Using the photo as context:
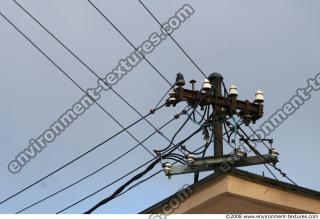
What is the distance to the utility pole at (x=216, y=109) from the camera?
1161 centimetres

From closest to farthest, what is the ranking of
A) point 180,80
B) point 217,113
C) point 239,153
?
point 239,153
point 180,80
point 217,113

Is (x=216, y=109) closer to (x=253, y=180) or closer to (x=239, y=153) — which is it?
(x=239, y=153)

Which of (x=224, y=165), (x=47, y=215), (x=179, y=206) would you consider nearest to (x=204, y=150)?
(x=224, y=165)

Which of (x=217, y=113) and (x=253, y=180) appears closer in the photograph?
(x=253, y=180)

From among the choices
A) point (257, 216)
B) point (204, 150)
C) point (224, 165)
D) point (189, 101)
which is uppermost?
point (189, 101)

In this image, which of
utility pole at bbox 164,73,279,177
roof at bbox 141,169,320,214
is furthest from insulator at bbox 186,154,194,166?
roof at bbox 141,169,320,214

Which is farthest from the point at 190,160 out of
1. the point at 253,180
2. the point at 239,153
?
the point at 253,180

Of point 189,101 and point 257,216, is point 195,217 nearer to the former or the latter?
point 257,216

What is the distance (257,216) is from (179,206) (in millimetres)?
1209

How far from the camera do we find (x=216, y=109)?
12.4 meters

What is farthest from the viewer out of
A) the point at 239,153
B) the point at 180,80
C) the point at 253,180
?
the point at 180,80

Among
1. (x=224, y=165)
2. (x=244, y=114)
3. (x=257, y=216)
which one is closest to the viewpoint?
(x=257, y=216)

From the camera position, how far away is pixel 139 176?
12.4m

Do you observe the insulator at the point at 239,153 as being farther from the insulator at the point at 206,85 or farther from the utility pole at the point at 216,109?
the insulator at the point at 206,85
